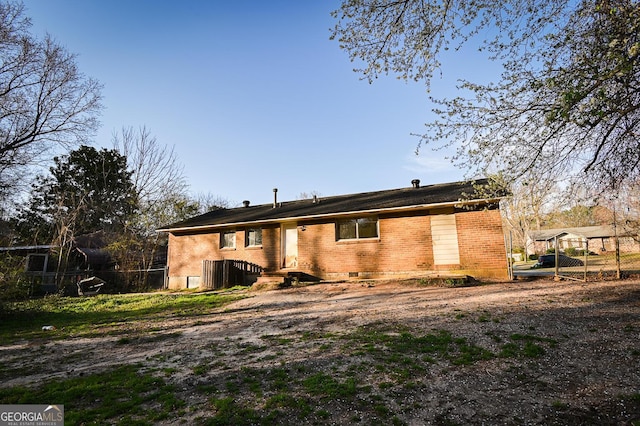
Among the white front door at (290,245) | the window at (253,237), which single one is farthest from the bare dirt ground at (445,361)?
the window at (253,237)

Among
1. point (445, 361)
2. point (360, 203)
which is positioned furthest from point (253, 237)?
point (445, 361)

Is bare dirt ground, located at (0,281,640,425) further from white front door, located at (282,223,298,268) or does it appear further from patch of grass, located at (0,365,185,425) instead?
white front door, located at (282,223,298,268)

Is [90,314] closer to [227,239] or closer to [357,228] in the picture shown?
[227,239]

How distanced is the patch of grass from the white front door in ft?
37.9

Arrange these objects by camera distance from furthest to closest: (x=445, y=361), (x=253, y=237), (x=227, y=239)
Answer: (x=227, y=239) < (x=253, y=237) < (x=445, y=361)

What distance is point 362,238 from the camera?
48.2ft

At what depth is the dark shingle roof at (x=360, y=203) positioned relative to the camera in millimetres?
13665

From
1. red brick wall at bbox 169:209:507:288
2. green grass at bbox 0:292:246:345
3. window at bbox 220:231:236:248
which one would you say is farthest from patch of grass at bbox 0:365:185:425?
window at bbox 220:231:236:248

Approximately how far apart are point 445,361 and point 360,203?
11695 mm

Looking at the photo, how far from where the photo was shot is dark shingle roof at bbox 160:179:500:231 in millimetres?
13665

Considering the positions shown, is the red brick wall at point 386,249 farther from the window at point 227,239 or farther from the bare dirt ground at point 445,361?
the bare dirt ground at point 445,361

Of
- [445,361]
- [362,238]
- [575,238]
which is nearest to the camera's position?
[445,361]

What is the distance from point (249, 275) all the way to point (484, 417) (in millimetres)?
14263

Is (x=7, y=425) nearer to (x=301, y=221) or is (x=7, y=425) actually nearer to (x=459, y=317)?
(x=459, y=317)
